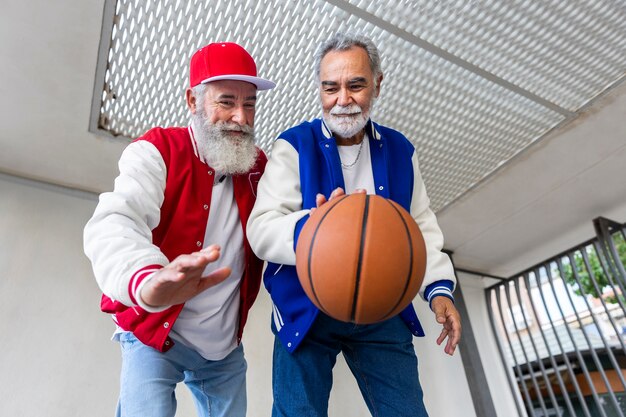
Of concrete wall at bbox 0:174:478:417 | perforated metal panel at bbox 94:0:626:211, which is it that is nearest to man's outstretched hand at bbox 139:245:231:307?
perforated metal panel at bbox 94:0:626:211

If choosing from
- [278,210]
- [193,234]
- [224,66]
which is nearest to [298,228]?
[278,210]

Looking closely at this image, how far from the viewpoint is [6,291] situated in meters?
2.50

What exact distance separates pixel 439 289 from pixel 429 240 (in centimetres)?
19

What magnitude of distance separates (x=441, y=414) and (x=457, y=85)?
2254mm

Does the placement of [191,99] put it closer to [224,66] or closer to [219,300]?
[224,66]

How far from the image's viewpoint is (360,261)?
1.02 meters

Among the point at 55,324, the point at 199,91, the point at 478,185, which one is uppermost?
the point at 478,185

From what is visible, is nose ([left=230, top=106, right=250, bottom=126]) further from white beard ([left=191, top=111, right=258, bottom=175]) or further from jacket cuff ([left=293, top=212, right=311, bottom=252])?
jacket cuff ([left=293, top=212, right=311, bottom=252])

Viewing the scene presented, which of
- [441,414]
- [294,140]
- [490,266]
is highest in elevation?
[490,266]

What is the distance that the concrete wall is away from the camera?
7.79ft

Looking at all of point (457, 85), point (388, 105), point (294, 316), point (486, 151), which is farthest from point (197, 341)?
point (486, 151)

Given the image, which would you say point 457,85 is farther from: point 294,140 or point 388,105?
point 294,140

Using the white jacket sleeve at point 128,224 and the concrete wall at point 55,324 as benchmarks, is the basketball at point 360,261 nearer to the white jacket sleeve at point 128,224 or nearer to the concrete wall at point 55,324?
the white jacket sleeve at point 128,224

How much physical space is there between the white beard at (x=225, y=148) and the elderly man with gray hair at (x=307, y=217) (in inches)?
3.8
